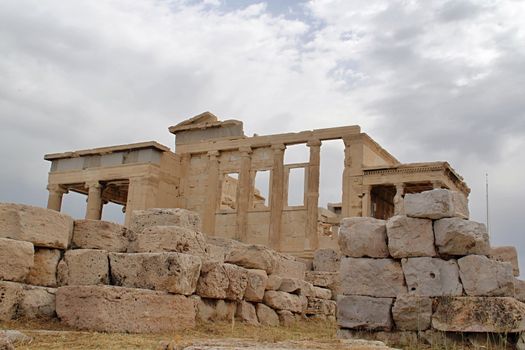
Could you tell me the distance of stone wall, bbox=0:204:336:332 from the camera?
7180 mm

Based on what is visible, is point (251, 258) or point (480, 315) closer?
point (480, 315)

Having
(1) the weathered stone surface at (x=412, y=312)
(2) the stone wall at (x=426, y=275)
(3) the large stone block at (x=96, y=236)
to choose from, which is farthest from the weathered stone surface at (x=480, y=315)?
(3) the large stone block at (x=96, y=236)

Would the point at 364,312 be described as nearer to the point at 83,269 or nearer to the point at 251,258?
the point at 251,258

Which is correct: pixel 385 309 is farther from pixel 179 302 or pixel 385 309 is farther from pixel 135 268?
pixel 135 268

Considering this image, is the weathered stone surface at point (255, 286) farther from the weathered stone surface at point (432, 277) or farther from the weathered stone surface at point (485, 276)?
the weathered stone surface at point (485, 276)

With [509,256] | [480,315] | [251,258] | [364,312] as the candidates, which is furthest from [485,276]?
[251,258]

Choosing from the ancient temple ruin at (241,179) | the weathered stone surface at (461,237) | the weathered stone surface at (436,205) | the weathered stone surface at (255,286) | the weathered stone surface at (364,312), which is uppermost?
the ancient temple ruin at (241,179)

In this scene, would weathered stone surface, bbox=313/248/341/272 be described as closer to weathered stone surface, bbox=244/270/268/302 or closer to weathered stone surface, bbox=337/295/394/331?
weathered stone surface, bbox=244/270/268/302

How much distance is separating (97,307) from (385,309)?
11.5 ft

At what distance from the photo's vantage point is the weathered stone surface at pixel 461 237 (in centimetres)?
750

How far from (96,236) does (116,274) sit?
0.69 meters

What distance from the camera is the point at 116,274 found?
809 cm

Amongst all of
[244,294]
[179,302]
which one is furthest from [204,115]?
[179,302]

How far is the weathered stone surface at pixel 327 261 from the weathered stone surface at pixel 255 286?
23.8 ft
